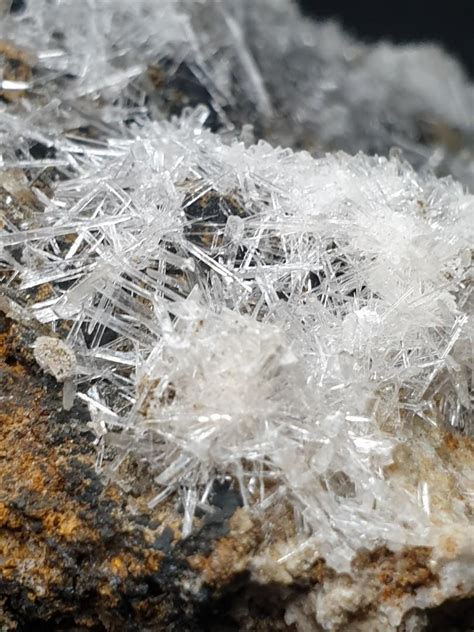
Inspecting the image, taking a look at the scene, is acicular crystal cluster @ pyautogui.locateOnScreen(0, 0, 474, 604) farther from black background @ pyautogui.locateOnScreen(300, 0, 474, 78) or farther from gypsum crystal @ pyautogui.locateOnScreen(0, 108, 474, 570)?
black background @ pyautogui.locateOnScreen(300, 0, 474, 78)

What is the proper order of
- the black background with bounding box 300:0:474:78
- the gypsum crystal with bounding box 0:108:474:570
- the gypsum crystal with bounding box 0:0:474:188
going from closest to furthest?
the gypsum crystal with bounding box 0:108:474:570 < the gypsum crystal with bounding box 0:0:474:188 < the black background with bounding box 300:0:474:78

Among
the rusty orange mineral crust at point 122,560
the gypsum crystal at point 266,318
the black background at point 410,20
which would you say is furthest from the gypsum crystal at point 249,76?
the rusty orange mineral crust at point 122,560

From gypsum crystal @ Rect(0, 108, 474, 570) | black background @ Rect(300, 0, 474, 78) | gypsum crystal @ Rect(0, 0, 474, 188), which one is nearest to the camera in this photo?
gypsum crystal @ Rect(0, 108, 474, 570)

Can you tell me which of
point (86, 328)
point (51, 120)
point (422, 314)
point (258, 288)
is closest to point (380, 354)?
point (422, 314)

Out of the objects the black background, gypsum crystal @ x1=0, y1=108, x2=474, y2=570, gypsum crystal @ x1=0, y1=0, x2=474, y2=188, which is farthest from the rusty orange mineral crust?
the black background

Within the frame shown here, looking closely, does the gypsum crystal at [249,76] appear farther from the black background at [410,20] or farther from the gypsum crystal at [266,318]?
the gypsum crystal at [266,318]

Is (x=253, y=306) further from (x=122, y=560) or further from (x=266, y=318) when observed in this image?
(x=122, y=560)

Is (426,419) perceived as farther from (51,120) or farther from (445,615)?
(51,120)
